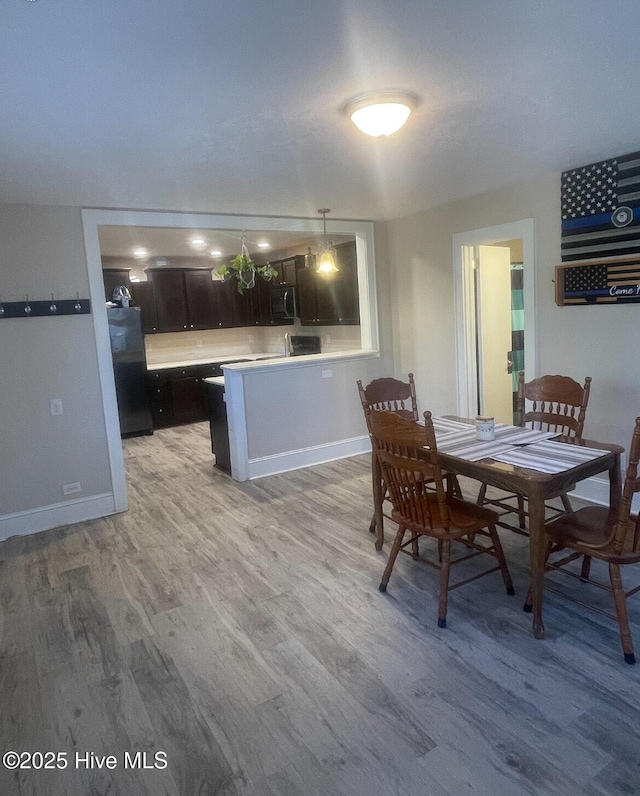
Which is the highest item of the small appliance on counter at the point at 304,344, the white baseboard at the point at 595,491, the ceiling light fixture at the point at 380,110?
the ceiling light fixture at the point at 380,110

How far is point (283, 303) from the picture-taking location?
24.7 feet

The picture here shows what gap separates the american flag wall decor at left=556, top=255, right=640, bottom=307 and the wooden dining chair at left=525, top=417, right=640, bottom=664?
1.71 metres

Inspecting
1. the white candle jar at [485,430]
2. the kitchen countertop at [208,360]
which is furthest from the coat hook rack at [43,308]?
the kitchen countertop at [208,360]

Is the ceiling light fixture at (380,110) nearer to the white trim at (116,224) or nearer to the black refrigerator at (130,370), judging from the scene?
the white trim at (116,224)

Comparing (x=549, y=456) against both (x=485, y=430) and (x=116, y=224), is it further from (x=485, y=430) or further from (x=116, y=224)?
(x=116, y=224)

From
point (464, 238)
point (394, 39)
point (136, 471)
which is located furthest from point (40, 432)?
point (464, 238)

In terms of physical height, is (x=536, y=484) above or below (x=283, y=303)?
below

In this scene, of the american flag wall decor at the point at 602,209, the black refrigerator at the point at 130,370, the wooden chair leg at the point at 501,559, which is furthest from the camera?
the black refrigerator at the point at 130,370

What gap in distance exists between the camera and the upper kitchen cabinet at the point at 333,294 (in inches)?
241

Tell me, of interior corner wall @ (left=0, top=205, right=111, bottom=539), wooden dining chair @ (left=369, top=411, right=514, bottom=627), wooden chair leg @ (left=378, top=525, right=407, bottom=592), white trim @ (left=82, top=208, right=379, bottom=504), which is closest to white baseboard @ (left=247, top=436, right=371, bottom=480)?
white trim @ (left=82, top=208, right=379, bottom=504)

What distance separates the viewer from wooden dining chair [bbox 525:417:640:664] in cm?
205

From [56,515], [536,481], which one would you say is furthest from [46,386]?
[536,481]

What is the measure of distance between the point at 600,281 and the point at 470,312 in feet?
4.24

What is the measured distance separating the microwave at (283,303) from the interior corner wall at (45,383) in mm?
3686
